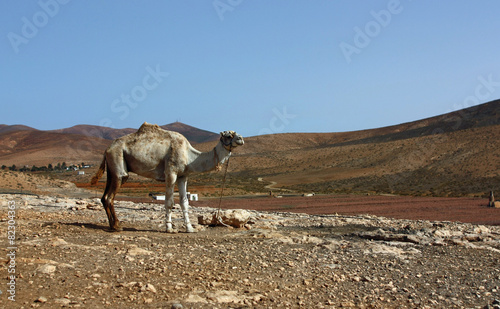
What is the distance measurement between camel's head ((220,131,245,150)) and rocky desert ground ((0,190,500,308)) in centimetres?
246

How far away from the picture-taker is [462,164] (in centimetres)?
7144

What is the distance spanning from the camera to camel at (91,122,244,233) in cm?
1226

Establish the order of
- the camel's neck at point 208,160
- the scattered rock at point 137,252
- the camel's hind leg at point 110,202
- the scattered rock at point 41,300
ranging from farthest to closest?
the camel's neck at point 208,160 < the camel's hind leg at point 110,202 < the scattered rock at point 137,252 < the scattered rock at point 41,300

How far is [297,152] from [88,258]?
369 ft

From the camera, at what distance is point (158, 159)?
12.6 m

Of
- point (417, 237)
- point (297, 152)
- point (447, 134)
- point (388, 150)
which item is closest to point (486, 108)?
point (447, 134)

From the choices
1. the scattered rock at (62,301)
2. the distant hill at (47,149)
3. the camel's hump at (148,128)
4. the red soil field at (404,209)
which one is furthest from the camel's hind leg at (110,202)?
the distant hill at (47,149)

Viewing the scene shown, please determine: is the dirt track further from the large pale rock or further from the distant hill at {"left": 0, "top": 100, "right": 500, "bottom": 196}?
the distant hill at {"left": 0, "top": 100, "right": 500, "bottom": 196}

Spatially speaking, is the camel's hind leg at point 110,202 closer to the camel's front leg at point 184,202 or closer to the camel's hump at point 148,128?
the camel's hump at point 148,128

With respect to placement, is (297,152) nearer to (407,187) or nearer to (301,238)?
(407,187)

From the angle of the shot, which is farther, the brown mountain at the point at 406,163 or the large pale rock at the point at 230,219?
the brown mountain at the point at 406,163

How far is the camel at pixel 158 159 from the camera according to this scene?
40.2 ft

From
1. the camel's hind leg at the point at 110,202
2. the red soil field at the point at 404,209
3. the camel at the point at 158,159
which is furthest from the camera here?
the red soil field at the point at 404,209

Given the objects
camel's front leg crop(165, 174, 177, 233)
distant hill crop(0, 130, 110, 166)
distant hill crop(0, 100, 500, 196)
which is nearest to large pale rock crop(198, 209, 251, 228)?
camel's front leg crop(165, 174, 177, 233)
